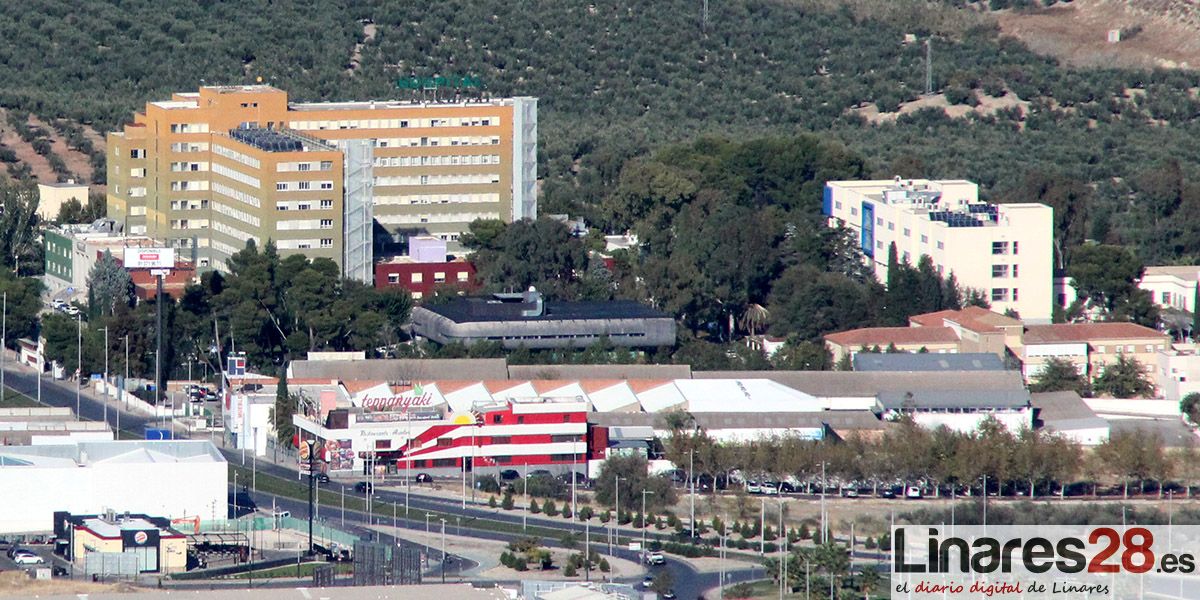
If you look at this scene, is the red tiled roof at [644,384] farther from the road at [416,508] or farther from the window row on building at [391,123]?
the window row on building at [391,123]

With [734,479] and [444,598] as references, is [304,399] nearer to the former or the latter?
[734,479]

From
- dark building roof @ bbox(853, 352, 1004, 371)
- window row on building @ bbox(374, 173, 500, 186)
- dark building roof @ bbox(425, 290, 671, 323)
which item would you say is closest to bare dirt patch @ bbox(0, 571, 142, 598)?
dark building roof @ bbox(425, 290, 671, 323)

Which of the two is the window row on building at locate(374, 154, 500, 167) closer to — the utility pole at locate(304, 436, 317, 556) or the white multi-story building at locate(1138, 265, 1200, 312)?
the white multi-story building at locate(1138, 265, 1200, 312)

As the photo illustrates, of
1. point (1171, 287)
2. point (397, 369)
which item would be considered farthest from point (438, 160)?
point (1171, 287)

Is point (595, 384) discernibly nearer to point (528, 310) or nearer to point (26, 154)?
point (528, 310)

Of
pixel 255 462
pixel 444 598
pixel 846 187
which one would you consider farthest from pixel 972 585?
pixel 846 187

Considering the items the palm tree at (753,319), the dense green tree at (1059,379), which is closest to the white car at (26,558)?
the dense green tree at (1059,379)

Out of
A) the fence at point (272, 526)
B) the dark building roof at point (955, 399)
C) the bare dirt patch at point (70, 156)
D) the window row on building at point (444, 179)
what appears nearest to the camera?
the fence at point (272, 526)
